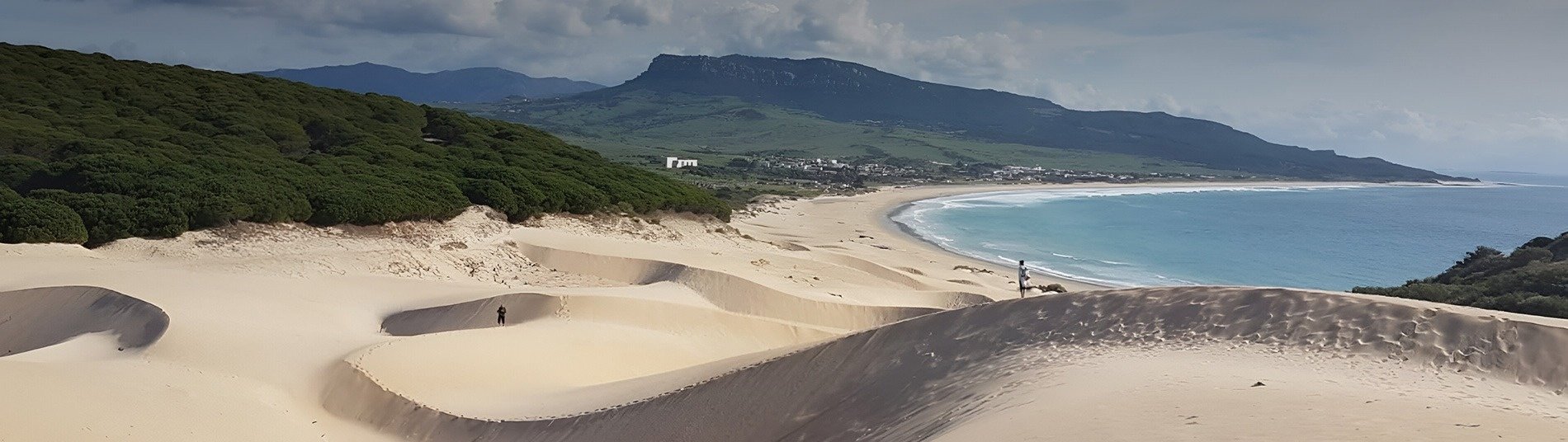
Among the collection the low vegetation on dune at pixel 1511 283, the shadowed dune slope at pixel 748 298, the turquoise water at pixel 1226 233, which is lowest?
the turquoise water at pixel 1226 233

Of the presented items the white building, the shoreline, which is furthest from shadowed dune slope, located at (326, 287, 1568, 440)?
the white building

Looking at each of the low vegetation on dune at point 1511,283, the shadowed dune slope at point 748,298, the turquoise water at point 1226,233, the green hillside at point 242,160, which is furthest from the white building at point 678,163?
the low vegetation on dune at point 1511,283

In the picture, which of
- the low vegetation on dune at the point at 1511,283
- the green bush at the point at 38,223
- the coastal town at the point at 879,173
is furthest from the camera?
the coastal town at the point at 879,173

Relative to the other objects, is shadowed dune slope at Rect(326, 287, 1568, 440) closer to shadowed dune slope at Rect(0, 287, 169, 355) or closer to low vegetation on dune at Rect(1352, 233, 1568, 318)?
shadowed dune slope at Rect(0, 287, 169, 355)

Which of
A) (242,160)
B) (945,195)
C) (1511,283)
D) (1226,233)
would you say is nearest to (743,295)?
(242,160)

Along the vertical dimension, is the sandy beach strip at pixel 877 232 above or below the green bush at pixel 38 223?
below

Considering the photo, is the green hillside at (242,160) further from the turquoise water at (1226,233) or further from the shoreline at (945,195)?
the turquoise water at (1226,233)
